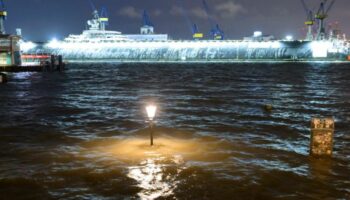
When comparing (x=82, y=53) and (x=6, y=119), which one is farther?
(x=82, y=53)

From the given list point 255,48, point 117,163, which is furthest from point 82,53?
point 117,163

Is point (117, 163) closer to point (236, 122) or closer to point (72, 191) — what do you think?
point (72, 191)

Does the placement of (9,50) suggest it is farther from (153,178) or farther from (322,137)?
(322,137)

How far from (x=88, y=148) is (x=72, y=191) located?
4.65 metres

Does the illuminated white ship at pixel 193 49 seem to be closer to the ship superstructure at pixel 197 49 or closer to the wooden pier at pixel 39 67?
the ship superstructure at pixel 197 49

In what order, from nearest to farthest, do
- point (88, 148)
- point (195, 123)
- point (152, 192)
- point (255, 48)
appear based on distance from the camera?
point (152, 192), point (88, 148), point (195, 123), point (255, 48)

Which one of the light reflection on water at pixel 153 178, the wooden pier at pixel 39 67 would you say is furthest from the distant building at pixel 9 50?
the light reflection on water at pixel 153 178

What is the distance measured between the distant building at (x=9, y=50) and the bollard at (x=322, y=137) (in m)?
56.6

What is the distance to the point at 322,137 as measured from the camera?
12.6 m

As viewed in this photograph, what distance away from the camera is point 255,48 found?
509 ft

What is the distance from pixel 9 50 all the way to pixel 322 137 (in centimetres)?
5937

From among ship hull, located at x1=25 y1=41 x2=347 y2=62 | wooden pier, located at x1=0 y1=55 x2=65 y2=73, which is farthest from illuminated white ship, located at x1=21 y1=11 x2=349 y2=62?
wooden pier, located at x1=0 y1=55 x2=65 y2=73

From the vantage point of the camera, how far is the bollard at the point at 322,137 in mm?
12266

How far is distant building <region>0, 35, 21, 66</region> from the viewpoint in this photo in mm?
60062
